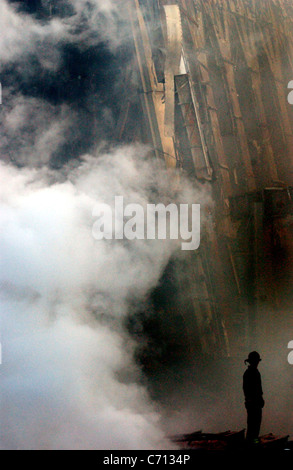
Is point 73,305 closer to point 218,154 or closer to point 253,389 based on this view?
point 253,389

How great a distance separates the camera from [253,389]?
11.5 feet

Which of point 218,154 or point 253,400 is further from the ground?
point 218,154

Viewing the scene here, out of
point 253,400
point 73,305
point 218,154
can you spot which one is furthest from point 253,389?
point 218,154

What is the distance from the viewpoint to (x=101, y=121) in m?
5.09

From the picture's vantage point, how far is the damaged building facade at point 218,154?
178 inches

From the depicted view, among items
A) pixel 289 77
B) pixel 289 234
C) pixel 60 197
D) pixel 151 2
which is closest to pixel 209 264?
pixel 289 234

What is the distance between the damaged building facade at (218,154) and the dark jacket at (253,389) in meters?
1.04

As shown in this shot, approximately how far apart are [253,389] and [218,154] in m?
2.40

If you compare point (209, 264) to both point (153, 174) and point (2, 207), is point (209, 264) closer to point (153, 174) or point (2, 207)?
point (153, 174)

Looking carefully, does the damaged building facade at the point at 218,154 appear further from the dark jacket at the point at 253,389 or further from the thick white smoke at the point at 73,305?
the dark jacket at the point at 253,389

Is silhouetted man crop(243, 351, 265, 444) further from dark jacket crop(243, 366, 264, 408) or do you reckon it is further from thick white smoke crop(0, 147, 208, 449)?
thick white smoke crop(0, 147, 208, 449)

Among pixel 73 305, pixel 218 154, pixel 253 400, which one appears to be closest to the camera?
pixel 253 400

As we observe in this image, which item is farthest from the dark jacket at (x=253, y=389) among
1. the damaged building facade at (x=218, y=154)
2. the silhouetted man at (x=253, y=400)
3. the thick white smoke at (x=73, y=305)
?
the damaged building facade at (x=218, y=154)

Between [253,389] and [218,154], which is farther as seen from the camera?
[218,154]
